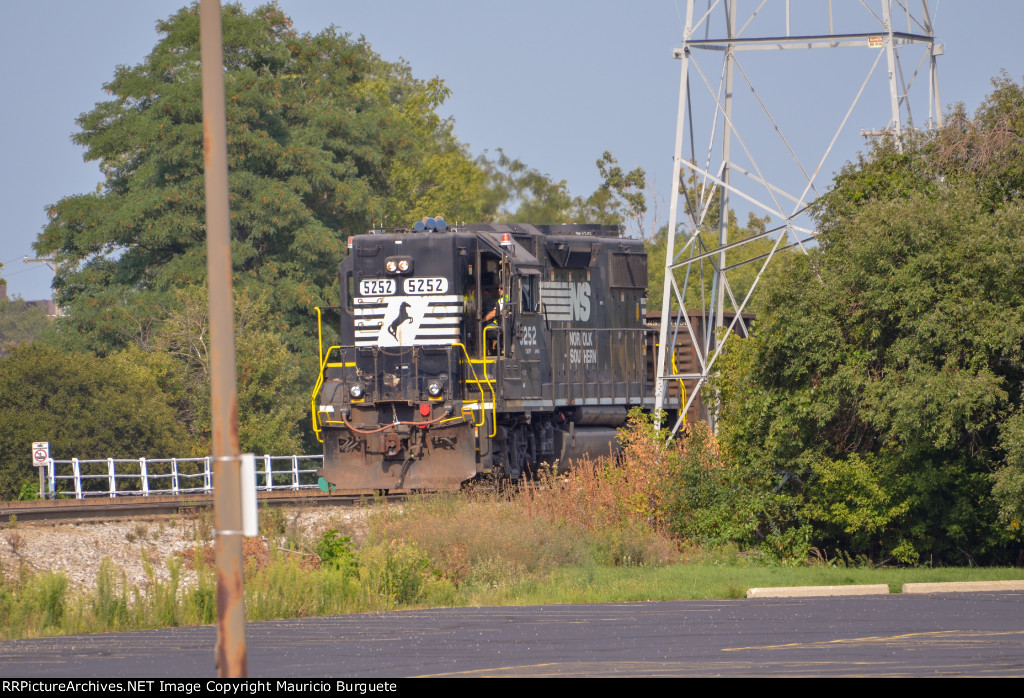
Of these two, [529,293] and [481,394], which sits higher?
[529,293]

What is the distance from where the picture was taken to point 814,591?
53.3 ft

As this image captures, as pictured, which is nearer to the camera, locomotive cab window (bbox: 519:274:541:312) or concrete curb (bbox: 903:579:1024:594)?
concrete curb (bbox: 903:579:1024:594)

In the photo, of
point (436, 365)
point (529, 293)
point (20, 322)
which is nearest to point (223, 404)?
point (436, 365)

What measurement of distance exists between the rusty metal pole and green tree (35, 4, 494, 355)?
35.0 meters

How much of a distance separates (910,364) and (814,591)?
14.2 feet

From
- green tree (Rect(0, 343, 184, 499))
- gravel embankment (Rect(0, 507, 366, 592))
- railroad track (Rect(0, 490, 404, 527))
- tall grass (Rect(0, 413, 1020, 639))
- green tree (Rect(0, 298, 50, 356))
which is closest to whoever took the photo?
tall grass (Rect(0, 413, 1020, 639))

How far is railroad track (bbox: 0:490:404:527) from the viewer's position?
20609 millimetres

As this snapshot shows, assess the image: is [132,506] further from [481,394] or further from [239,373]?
[239,373]

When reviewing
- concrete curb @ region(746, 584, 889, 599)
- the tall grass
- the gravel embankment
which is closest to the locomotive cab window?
the tall grass

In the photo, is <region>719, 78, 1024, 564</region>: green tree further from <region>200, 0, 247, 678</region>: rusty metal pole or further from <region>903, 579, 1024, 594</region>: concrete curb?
<region>200, 0, 247, 678</region>: rusty metal pole

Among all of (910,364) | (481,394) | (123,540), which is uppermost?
(910,364)

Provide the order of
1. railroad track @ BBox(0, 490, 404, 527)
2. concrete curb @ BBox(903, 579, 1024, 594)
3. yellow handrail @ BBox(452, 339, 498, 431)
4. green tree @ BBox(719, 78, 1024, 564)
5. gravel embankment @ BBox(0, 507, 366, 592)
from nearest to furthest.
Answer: concrete curb @ BBox(903, 579, 1024, 594) → gravel embankment @ BBox(0, 507, 366, 592) → green tree @ BBox(719, 78, 1024, 564) → railroad track @ BBox(0, 490, 404, 527) → yellow handrail @ BBox(452, 339, 498, 431)
